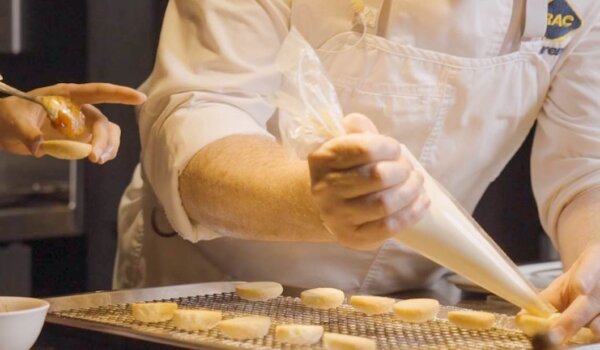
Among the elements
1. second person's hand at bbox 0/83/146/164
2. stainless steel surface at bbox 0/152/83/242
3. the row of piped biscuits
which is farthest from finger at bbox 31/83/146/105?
stainless steel surface at bbox 0/152/83/242

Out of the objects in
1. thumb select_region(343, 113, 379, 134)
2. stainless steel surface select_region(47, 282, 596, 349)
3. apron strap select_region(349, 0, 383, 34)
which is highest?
apron strap select_region(349, 0, 383, 34)

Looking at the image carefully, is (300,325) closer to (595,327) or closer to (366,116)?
(595,327)

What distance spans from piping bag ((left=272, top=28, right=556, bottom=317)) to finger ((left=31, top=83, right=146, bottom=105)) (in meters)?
0.22

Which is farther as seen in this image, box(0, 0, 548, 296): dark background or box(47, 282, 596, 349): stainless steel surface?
box(0, 0, 548, 296): dark background

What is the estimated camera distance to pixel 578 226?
1.73 meters

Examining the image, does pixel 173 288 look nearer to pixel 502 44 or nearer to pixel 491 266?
pixel 491 266

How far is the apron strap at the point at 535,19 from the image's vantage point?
1.77 metres

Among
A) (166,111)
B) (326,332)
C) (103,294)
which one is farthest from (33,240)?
(326,332)

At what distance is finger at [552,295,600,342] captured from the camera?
131 cm

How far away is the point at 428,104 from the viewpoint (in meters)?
1.75

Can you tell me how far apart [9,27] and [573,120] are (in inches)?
66.1

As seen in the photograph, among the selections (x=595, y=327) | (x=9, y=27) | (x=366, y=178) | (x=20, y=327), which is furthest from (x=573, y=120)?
(x=9, y=27)

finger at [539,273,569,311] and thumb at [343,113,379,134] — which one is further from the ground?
thumb at [343,113,379,134]

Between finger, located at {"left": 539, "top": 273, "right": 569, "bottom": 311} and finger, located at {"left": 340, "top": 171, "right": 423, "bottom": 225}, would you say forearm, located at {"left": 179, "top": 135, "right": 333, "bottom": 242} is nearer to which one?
finger, located at {"left": 340, "top": 171, "right": 423, "bottom": 225}
